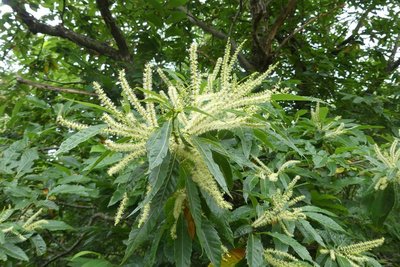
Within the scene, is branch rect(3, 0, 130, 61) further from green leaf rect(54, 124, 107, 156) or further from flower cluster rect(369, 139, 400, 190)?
green leaf rect(54, 124, 107, 156)

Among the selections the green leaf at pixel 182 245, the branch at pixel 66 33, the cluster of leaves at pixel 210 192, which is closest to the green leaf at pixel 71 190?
the cluster of leaves at pixel 210 192

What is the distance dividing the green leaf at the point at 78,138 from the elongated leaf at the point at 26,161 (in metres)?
0.99

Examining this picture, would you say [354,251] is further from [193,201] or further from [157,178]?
[157,178]

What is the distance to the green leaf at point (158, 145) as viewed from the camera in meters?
1.10

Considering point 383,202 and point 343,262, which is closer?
point 343,262

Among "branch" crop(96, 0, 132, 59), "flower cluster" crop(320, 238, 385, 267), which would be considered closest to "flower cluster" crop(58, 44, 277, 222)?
"flower cluster" crop(320, 238, 385, 267)

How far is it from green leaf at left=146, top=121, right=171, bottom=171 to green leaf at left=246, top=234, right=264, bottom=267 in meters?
0.60

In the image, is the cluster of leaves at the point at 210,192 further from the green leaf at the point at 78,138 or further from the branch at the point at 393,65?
the branch at the point at 393,65

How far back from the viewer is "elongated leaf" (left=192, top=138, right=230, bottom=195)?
1.15m

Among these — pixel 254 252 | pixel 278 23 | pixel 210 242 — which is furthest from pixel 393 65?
pixel 210 242

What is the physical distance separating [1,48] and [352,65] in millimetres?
3166

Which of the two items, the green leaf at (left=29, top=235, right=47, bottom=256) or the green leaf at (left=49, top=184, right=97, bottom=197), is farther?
the green leaf at (left=49, top=184, right=97, bottom=197)

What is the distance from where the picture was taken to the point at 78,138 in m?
1.28

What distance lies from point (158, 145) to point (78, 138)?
270 mm
